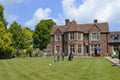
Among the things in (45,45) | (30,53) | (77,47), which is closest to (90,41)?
(77,47)

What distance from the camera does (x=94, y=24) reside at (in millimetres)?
74562

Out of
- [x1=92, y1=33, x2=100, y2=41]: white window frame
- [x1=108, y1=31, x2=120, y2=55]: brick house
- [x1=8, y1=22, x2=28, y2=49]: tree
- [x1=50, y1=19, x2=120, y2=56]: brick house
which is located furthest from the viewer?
[x1=8, y1=22, x2=28, y2=49]: tree

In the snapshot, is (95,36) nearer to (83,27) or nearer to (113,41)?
(113,41)

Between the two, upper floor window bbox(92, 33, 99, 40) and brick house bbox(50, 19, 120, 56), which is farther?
upper floor window bbox(92, 33, 99, 40)

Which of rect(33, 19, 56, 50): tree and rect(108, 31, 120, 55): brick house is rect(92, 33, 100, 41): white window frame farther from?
rect(33, 19, 56, 50): tree

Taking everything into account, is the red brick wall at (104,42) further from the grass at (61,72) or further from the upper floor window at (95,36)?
the grass at (61,72)

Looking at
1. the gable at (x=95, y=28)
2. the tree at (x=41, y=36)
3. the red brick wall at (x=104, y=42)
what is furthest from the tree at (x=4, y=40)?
the tree at (x=41, y=36)

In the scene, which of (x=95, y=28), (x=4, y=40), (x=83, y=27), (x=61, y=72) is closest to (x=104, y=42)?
(x=95, y=28)

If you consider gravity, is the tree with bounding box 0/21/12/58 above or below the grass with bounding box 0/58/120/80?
above

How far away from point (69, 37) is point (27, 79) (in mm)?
56279

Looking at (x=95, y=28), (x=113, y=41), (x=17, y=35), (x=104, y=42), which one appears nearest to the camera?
(x=113, y=41)

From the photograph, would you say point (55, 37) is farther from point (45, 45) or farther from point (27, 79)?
point (27, 79)

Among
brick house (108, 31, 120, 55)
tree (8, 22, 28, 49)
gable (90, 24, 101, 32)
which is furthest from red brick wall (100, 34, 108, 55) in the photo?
tree (8, 22, 28, 49)

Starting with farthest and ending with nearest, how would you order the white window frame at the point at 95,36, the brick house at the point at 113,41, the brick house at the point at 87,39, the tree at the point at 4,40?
the white window frame at the point at 95,36 → the brick house at the point at 87,39 → the brick house at the point at 113,41 → the tree at the point at 4,40
